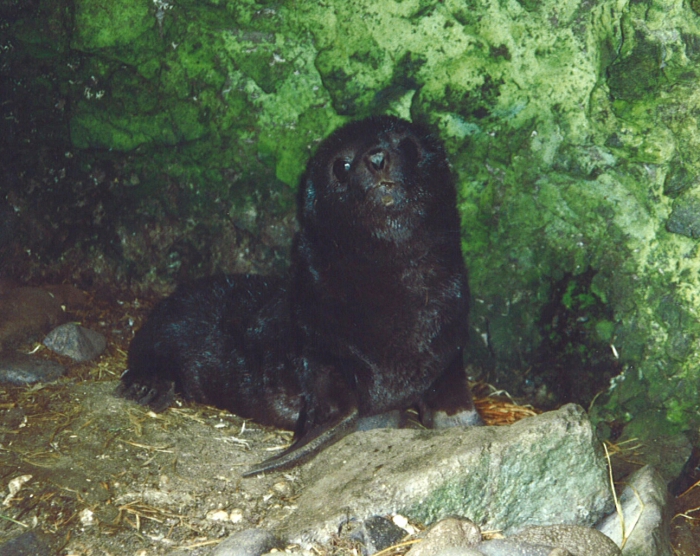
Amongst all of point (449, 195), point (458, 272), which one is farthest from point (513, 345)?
point (449, 195)

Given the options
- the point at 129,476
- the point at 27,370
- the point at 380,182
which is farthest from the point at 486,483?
the point at 27,370

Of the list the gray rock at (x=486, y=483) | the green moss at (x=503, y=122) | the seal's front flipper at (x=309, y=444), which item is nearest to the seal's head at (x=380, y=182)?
the green moss at (x=503, y=122)

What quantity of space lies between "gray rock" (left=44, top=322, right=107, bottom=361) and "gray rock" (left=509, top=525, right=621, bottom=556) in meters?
3.26

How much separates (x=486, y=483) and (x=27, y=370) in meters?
3.02

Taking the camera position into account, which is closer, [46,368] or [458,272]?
[458,272]

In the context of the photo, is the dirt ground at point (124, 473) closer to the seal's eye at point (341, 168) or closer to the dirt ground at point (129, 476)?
the dirt ground at point (129, 476)

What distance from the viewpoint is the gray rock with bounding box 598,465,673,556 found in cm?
365

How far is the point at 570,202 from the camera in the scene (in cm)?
493

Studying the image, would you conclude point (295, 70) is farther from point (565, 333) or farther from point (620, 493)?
point (620, 493)

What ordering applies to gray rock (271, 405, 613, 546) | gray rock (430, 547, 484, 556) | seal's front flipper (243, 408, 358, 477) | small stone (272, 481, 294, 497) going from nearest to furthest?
1. gray rock (430, 547, 484, 556)
2. gray rock (271, 405, 613, 546)
3. small stone (272, 481, 294, 497)
4. seal's front flipper (243, 408, 358, 477)

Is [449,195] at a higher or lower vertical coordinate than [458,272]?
higher

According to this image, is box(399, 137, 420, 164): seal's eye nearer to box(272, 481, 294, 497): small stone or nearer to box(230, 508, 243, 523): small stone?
box(272, 481, 294, 497): small stone

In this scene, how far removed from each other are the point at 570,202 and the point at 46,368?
3.40 metres

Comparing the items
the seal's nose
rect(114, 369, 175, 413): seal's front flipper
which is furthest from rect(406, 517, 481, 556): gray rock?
rect(114, 369, 175, 413): seal's front flipper
